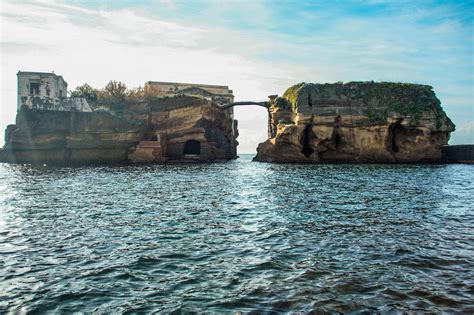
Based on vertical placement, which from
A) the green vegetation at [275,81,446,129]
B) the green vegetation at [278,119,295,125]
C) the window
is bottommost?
the green vegetation at [278,119,295,125]

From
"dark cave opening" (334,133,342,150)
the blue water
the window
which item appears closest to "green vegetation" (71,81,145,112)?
the window

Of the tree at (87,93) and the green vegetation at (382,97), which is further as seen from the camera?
the tree at (87,93)

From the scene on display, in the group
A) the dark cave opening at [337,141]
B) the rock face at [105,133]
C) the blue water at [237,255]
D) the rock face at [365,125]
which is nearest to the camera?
the blue water at [237,255]

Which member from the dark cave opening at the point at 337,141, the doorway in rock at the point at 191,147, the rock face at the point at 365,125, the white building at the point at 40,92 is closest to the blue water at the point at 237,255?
the rock face at the point at 365,125

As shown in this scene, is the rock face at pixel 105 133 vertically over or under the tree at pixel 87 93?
under

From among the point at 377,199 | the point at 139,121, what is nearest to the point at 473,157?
the point at 377,199

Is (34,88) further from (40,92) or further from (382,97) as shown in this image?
(382,97)

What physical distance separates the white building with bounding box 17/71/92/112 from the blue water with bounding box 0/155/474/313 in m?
52.9

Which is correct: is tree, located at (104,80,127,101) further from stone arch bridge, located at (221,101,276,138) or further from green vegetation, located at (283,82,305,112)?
green vegetation, located at (283,82,305,112)

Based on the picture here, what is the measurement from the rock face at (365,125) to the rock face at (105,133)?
17.7m

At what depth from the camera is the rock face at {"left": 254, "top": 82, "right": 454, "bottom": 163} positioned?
58.5 meters

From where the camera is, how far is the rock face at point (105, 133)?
200 feet

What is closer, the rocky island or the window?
the rocky island

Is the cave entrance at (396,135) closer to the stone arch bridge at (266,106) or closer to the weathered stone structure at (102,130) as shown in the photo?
the stone arch bridge at (266,106)
